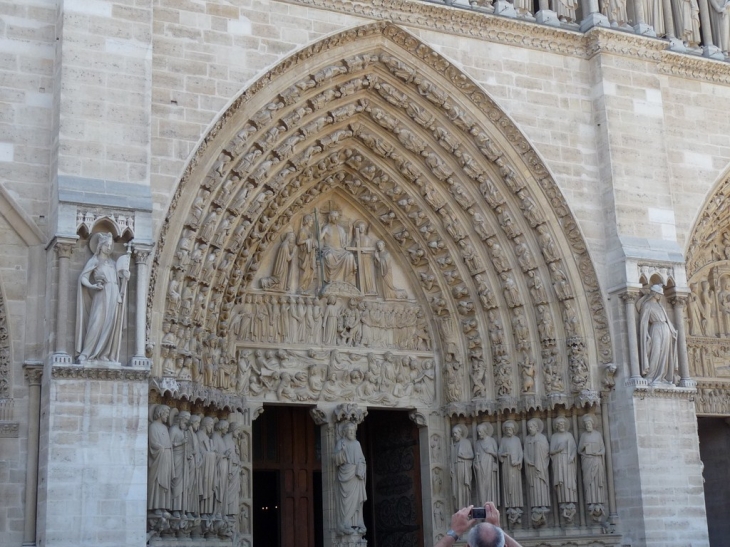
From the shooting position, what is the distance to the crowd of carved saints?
12.1 metres

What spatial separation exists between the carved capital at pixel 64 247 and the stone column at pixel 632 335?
580cm

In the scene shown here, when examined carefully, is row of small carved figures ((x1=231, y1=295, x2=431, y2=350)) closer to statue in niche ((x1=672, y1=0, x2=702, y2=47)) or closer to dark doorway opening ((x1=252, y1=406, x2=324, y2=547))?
dark doorway opening ((x1=252, y1=406, x2=324, y2=547))

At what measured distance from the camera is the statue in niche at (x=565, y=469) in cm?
1209

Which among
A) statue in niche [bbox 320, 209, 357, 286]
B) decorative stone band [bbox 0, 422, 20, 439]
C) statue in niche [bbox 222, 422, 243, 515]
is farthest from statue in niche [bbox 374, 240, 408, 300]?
decorative stone band [bbox 0, 422, 20, 439]

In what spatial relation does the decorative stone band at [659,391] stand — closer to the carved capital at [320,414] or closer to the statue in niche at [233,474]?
the carved capital at [320,414]

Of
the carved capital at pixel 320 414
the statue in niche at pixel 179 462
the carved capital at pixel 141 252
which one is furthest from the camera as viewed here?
the carved capital at pixel 320 414

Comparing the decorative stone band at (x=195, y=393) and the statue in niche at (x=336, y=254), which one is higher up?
the statue in niche at (x=336, y=254)

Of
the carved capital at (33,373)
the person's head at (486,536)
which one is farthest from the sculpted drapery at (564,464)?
the person's head at (486,536)

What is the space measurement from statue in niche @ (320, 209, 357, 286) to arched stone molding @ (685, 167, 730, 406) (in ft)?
13.0

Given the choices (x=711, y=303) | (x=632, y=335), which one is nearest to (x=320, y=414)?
(x=632, y=335)

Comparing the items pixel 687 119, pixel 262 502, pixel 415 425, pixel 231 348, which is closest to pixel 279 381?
pixel 231 348

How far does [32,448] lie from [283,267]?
3785mm

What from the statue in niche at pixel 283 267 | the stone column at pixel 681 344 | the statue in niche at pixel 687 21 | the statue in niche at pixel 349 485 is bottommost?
the statue in niche at pixel 349 485

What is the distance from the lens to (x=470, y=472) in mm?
12414
